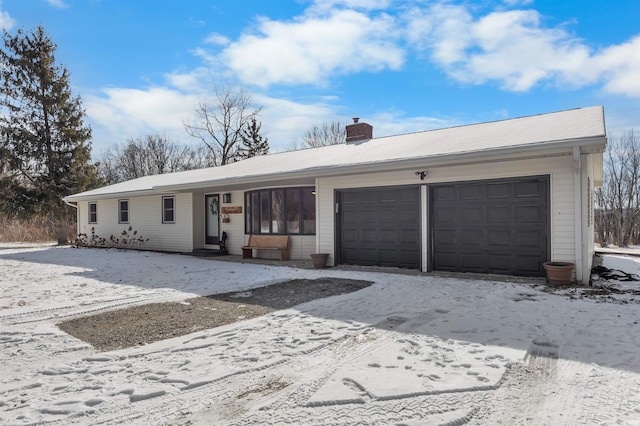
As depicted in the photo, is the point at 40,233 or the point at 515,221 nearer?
the point at 515,221

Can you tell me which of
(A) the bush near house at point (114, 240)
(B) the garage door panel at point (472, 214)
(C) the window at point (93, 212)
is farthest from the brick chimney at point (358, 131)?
(C) the window at point (93, 212)

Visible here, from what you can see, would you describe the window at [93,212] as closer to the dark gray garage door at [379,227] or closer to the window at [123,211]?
the window at [123,211]

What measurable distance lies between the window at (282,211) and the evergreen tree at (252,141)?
1842cm

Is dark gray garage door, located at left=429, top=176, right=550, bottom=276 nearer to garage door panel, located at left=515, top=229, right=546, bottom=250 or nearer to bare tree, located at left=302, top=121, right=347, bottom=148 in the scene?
garage door panel, located at left=515, top=229, right=546, bottom=250

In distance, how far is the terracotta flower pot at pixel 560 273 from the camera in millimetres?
6965

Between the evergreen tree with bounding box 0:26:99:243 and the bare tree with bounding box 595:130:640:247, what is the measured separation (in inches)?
1084

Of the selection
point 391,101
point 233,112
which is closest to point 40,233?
point 233,112

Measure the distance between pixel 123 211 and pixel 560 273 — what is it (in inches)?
640

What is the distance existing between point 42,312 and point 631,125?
1097 inches

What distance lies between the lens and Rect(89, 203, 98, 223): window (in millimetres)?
18586

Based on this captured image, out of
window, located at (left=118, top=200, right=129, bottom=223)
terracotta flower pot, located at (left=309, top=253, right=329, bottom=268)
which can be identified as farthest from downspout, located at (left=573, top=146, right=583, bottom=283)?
window, located at (left=118, top=200, right=129, bottom=223)

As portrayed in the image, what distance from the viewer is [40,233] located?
2248 centimetres

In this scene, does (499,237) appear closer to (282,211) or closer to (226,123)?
(282,211)

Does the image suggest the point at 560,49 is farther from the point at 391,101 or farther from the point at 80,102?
the point at 80,102
